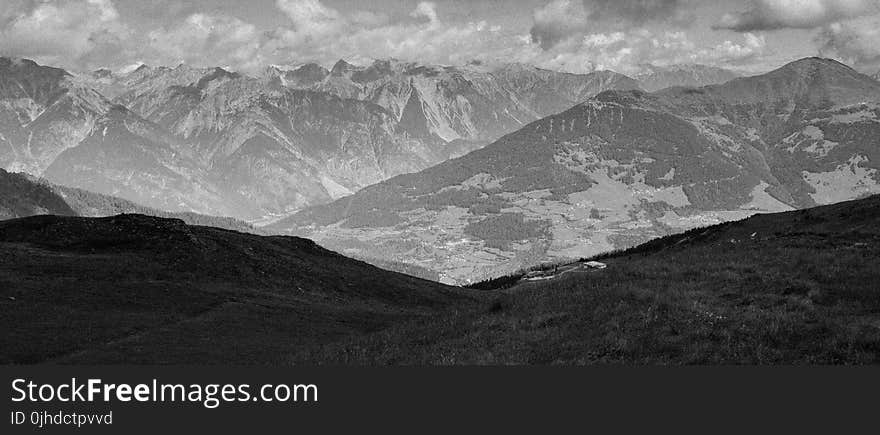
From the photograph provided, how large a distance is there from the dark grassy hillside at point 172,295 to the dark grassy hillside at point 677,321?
24.8ft

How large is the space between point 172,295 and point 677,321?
36.2 m

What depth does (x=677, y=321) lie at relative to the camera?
62.5 feet

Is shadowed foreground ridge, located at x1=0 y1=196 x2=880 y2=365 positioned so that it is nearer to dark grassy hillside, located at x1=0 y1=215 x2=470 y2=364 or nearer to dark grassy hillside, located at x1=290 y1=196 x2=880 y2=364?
dark grassy hillside, located at x1=290 y1=196 x2=880 y2=364

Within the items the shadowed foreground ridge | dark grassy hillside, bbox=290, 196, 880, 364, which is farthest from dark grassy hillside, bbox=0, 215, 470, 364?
dark grassy hillside, bbox=290, 196, 880, 364

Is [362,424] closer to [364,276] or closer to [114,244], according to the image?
[114,244]

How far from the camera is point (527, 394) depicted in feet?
46.2

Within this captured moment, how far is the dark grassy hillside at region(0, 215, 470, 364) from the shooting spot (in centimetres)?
3022

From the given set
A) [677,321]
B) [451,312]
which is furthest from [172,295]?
[677,321]

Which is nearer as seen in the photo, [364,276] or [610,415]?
[610,415]

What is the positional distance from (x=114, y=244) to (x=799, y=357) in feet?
201

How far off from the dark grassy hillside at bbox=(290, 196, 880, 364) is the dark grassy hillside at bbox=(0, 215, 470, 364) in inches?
297

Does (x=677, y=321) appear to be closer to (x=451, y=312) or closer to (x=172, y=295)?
(x=451, y=312)

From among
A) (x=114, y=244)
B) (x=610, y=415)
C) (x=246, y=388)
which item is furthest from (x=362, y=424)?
(x=114, y=244)

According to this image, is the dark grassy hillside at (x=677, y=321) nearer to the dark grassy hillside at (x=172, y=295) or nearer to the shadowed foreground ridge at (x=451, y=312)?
the shadowed foreground ridge at (x=451, y=312)
